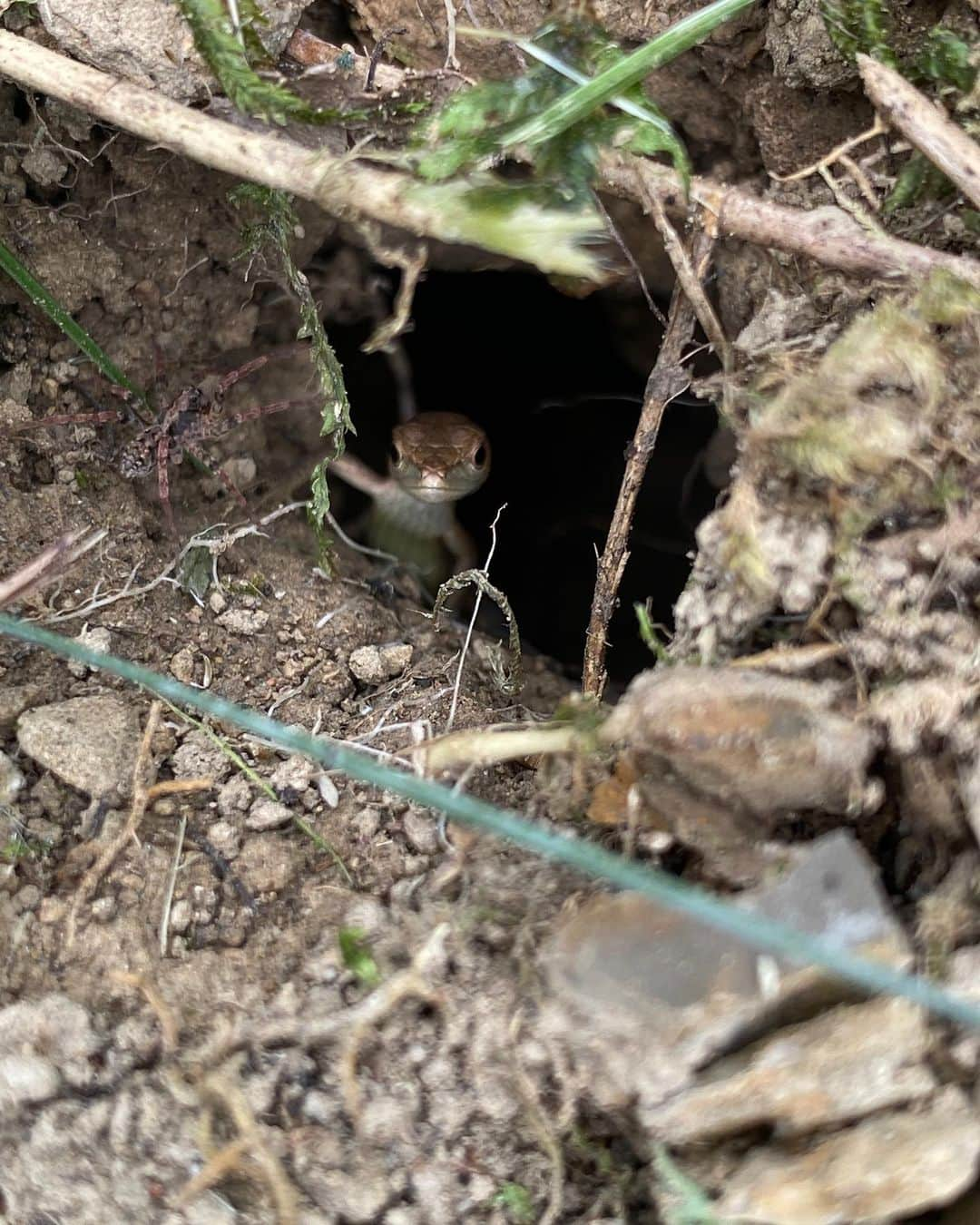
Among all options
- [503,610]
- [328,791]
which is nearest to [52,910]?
[328,791]

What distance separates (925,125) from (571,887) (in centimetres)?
121

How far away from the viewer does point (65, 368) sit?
201 cm

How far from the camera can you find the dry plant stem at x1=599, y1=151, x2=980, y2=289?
4.88 ft

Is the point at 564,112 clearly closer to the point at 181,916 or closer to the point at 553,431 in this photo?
the point at 181,916

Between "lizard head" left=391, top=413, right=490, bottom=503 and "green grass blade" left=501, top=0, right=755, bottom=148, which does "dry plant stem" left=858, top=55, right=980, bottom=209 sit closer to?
"green grass blade" left=501, top=0, right=755, bottom=148

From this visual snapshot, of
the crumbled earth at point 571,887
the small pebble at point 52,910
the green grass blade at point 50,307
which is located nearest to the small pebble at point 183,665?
the crumbled earth at point 571,887

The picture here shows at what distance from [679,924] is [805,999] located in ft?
0.48

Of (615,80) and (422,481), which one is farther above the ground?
(615,80)

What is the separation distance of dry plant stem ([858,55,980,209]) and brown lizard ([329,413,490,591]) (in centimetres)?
180

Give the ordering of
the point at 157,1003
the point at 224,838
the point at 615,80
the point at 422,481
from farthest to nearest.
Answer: the point at 422,481 < the point at 224,838 < the point at 615,80 < the point at 157,1003

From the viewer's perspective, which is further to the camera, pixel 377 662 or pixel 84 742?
pixel 377 662

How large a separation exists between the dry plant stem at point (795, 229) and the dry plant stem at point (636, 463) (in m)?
0.17

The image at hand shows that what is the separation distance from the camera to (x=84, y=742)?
154 cm

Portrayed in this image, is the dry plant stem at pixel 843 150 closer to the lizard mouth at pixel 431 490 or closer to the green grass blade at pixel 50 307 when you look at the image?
the green grass blade at pixel 50 307
